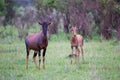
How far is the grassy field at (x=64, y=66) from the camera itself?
11.5 metres

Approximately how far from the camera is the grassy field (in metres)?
11.5

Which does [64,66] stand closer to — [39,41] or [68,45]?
[39,41]

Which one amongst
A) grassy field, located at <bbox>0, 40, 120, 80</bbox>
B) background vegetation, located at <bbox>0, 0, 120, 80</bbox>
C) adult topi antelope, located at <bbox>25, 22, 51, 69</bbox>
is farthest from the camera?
adult topi antelope, located at <bbox>25, 22, 51, 69</bbox>

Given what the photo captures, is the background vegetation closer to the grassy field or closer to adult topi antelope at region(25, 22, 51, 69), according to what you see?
the grassy field

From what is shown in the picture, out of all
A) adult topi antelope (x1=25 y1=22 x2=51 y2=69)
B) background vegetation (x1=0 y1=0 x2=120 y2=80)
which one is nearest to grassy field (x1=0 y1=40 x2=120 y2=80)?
background vegetation (x1=0 y1=0 x2=120 y2=80)

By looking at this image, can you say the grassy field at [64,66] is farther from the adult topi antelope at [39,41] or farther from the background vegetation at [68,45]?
the adult topi antelope at [39,41]

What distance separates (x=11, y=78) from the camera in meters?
11.4

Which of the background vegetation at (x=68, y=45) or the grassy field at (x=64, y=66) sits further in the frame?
the background vegetation at (x=68, y=45)

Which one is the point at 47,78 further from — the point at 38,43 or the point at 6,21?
the point at 6,21

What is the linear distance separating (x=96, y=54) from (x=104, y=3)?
23.3ft

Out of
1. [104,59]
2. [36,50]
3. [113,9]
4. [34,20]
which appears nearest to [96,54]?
[104,59]

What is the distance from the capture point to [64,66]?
1334 cm

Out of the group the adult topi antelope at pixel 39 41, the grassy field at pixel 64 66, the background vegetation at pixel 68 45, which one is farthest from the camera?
the adult topi antelope at pixel 39 41

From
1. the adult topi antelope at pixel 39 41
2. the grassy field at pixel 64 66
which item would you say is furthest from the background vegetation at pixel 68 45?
the adult topi antelope at pixel 39 41
